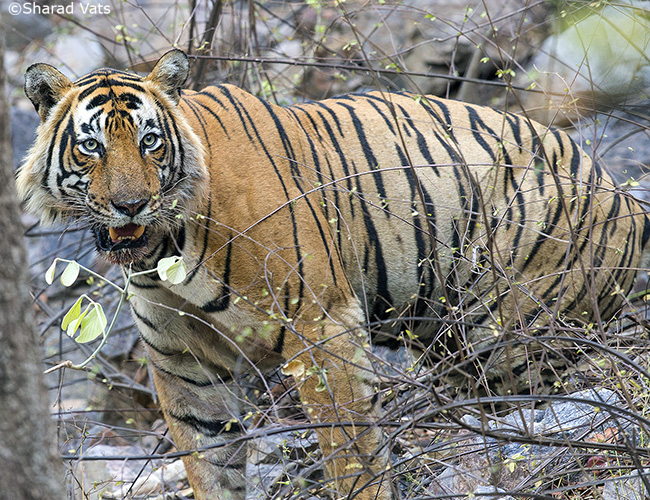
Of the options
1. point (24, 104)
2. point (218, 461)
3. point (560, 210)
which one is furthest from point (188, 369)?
point (24, 104)

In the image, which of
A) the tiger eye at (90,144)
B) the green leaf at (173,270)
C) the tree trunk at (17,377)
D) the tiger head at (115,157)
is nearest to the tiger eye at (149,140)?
the tiger head at (115,157)

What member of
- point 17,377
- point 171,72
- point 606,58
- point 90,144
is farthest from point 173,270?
point 606,58

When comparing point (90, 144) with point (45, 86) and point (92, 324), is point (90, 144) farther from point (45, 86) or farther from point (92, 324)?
point (92, 324)

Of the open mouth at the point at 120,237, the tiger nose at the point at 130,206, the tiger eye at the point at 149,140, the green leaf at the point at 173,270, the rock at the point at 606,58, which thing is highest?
the rock at the point at 606,58

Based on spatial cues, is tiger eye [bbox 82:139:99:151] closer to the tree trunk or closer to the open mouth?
the open mouth

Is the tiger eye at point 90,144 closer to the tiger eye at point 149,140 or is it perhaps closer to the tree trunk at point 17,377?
the tiger eye at point 149,140

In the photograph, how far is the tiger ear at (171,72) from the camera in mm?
3131

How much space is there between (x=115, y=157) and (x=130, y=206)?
0.22 meters

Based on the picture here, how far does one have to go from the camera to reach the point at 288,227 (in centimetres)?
324

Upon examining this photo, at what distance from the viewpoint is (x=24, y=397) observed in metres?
1.56

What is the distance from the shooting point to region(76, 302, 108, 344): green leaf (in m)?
2.62

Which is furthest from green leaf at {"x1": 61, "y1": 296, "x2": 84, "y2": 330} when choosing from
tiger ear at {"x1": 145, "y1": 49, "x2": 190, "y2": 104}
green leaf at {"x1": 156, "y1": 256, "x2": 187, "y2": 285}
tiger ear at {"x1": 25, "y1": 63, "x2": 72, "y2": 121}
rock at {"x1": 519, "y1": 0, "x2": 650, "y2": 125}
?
rock at {"x1": 519, "y1": 0, "x2": 650, "y2": 125}

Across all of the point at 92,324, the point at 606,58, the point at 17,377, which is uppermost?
the point at 606,58

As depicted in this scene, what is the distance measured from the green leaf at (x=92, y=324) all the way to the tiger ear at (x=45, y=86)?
0.98m
